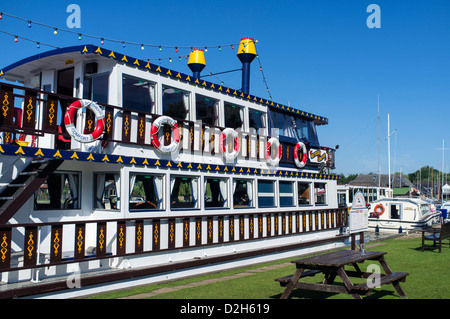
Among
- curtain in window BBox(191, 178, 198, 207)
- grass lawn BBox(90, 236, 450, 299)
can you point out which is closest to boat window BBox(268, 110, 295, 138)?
curtain in window BBox(191, 178, 198, 207)

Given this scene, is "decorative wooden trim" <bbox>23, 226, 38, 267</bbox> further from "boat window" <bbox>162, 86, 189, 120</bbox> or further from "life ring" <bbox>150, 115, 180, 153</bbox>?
"boat window" <bbox>162, 86, 189, 120</bbox>

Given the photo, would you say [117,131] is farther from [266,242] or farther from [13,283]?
[266,242]

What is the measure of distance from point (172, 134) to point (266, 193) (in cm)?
432

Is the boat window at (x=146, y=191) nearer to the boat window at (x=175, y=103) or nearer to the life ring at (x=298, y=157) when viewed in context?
the boat window at (x=175, y=103)

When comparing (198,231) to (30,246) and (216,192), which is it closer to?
(216,192)

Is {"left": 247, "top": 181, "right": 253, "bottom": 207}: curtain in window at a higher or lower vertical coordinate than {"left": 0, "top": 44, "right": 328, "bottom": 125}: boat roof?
lower

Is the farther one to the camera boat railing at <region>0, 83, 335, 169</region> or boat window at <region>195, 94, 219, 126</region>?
boat window at <region>195, 94, 219, 126</region>

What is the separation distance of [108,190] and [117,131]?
4.46ft

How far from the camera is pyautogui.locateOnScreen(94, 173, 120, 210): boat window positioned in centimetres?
957

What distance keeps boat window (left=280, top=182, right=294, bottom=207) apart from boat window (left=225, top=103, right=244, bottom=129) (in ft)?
8.27

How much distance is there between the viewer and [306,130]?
16.5 metres

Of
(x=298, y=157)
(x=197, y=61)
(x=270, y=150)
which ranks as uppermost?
A: (x=197, y=61)

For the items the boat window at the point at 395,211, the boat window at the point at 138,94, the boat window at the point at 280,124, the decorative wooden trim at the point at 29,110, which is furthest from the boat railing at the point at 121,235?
the boat window at the point at 395,211

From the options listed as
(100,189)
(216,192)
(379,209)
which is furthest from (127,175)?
(379,209)
